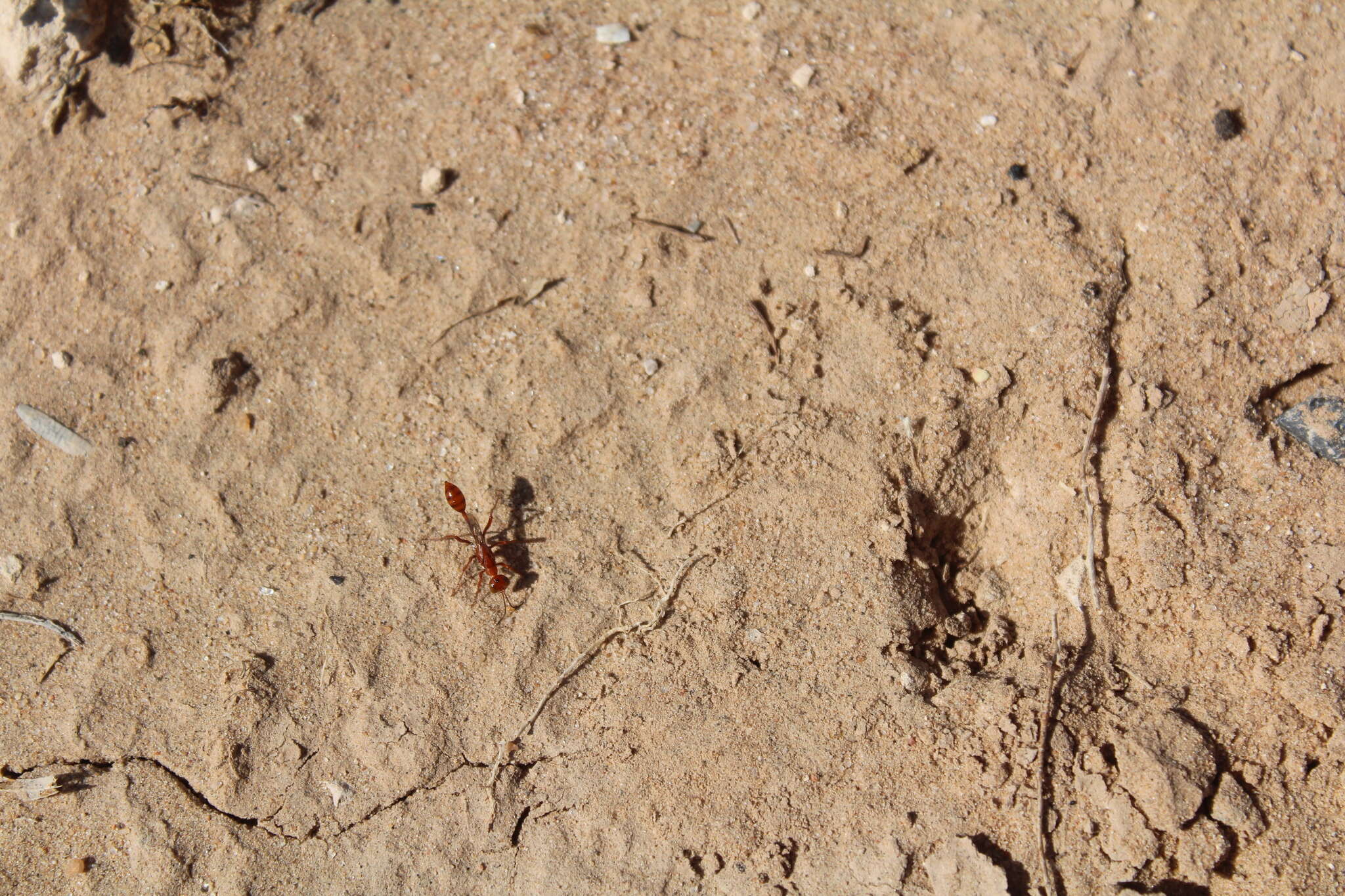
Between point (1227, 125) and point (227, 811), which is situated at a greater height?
point (1227, 125)

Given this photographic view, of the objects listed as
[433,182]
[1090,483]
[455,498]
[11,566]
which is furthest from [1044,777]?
[11,566]

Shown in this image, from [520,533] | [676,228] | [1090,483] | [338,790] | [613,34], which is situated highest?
[613,34]

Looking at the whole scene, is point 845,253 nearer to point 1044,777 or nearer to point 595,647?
point 595,647

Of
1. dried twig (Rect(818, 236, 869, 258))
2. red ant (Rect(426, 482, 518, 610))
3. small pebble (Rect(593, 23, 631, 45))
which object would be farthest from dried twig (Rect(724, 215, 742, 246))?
red ant (Rect(426, 482, 518, 610))

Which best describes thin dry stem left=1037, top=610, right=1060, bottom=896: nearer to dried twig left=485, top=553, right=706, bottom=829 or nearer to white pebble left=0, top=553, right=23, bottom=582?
dried twig left=485, top=553, right=706, bottom=829

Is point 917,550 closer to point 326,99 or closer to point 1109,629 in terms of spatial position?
point 1109,629

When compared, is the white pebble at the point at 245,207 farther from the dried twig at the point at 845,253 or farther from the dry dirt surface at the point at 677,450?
the dried twig at the point at 845,253
